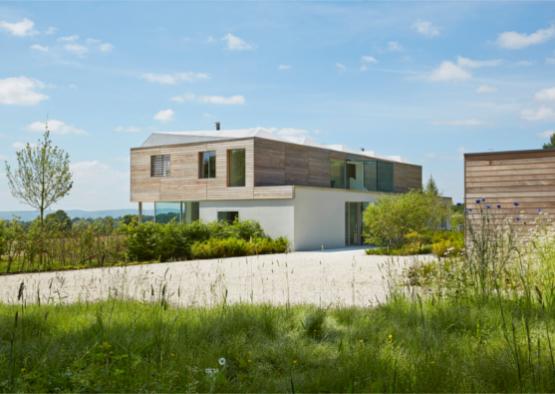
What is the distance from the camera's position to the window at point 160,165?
2622cm

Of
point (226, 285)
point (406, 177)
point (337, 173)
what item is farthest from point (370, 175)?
point (226, 285)

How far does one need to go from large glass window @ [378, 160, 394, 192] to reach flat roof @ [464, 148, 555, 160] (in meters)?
17.4

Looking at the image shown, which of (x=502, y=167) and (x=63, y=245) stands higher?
(x=502, y=167)

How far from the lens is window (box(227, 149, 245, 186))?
78.2ft

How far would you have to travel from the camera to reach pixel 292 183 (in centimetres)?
2505

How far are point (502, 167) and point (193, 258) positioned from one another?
10567mm

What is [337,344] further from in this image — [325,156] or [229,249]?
[325,156]

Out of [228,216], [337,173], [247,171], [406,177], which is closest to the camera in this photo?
[247,171]

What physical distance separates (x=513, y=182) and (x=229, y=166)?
13.4 meters

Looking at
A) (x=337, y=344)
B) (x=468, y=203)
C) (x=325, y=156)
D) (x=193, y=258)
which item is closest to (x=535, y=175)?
(x=468, y=203)

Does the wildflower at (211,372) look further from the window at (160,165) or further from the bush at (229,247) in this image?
the window at (160,165)

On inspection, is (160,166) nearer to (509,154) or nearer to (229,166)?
(229,166)

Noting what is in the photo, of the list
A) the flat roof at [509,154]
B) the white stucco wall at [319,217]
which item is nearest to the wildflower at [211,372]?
the flat roof at [509,154]

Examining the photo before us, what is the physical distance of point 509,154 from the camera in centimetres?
1314
